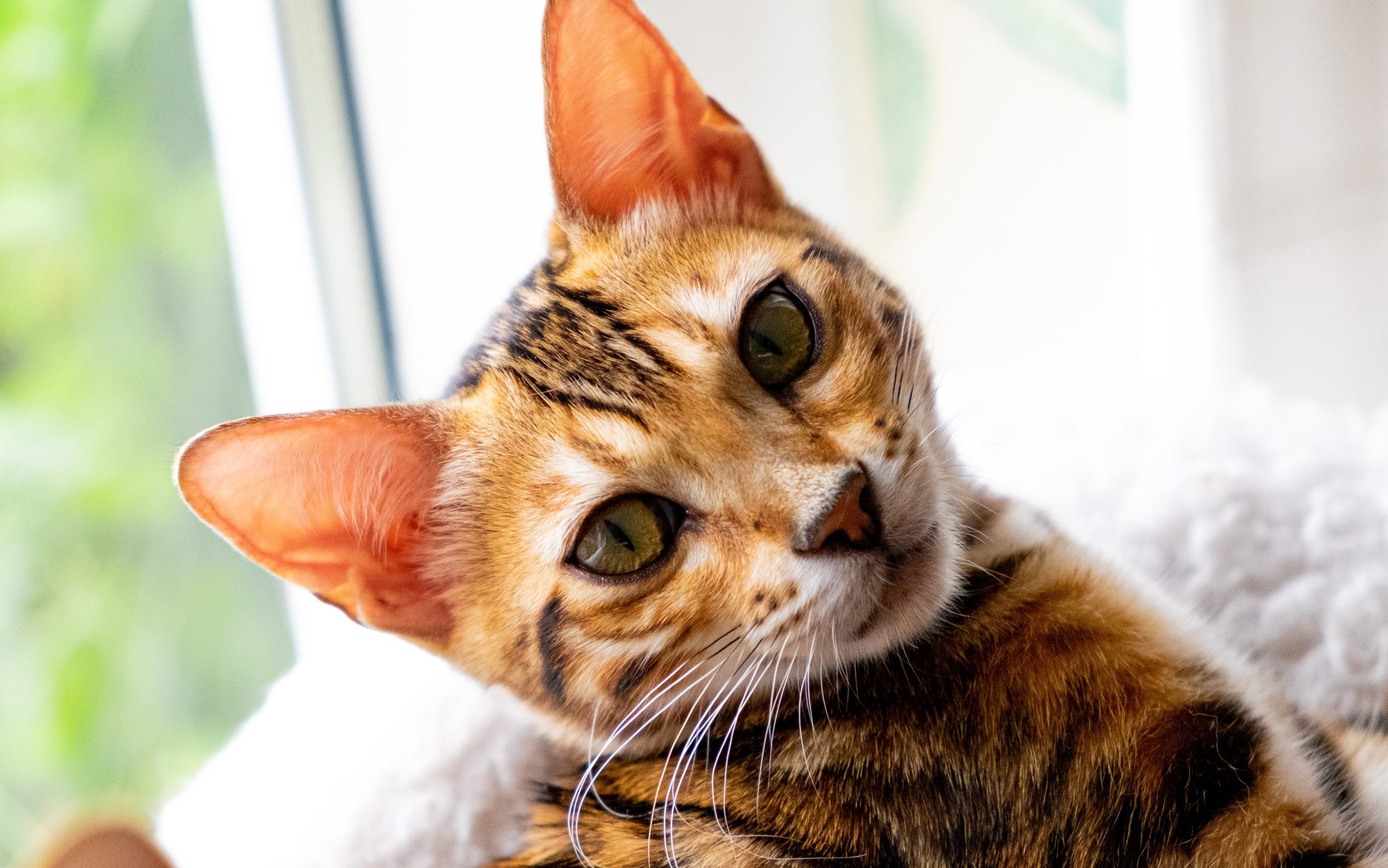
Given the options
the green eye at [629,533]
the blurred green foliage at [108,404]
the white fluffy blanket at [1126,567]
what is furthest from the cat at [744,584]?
the blurred green foliage at [108,404]

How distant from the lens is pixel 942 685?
3.11 feet

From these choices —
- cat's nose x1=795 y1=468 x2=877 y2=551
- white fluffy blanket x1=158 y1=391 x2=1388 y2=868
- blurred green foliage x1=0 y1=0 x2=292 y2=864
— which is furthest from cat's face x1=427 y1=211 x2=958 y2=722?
blurred green foliage x1=0 y1=0 x2=292 y2=864

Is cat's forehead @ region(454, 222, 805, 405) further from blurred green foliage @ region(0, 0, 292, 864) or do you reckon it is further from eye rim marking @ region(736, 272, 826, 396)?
blurred green foliage @ region(0, 0, 292, 864)

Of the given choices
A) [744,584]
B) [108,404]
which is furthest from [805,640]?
[108,404]

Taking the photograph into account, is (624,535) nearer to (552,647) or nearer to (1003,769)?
(552,647)

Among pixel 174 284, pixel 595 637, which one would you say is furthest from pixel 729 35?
pixel 595 637

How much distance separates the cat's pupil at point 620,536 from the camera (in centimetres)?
91

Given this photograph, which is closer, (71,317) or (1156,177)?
(71,317)

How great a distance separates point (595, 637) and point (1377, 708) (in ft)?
3.26

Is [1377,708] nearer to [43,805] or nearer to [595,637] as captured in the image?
[595,637]

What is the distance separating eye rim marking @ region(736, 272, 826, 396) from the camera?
945 millimetres

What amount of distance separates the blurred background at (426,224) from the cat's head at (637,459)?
0.29 meters

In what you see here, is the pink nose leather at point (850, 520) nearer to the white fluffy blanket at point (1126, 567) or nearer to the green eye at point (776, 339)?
the green eye at point (776, 339)

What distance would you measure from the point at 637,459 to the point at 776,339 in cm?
17
